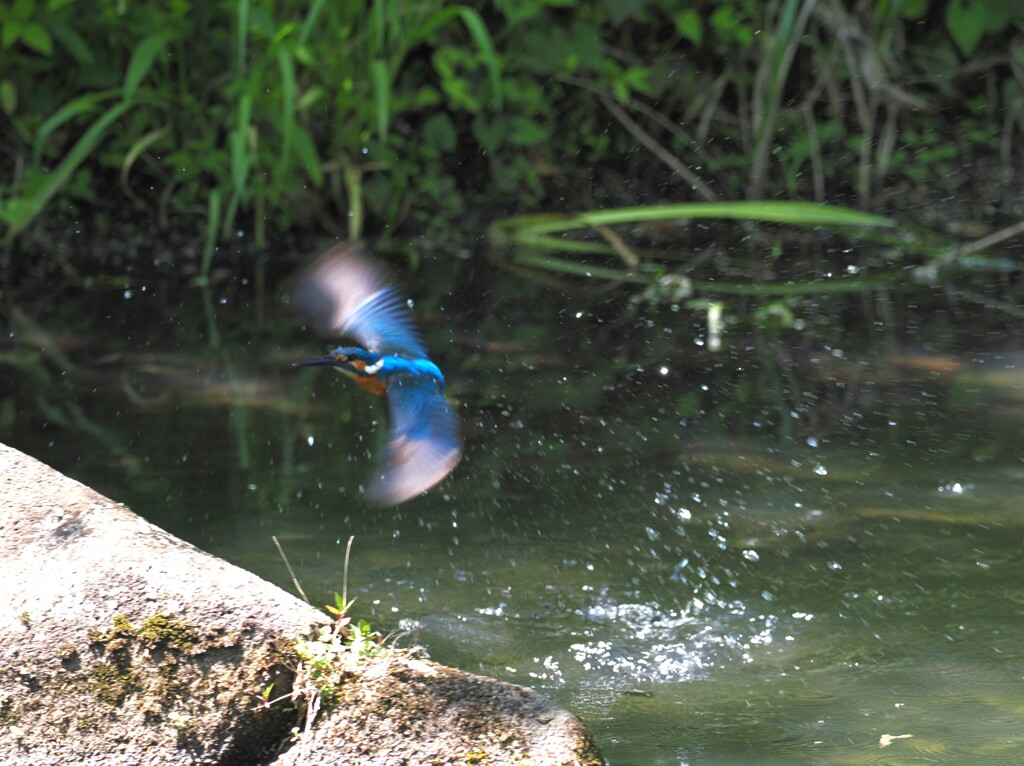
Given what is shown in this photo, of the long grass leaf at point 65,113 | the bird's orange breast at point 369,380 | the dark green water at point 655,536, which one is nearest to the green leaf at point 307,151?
the long grass leaf at point 65,113

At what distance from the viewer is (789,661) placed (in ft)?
7.52

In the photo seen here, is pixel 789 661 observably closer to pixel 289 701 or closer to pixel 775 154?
pixel 289 701

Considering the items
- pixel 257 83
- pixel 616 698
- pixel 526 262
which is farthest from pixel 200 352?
pixel 616 698

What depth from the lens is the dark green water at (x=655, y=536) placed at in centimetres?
213

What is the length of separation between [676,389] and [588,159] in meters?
2.61

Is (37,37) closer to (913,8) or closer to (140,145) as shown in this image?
(140,145)

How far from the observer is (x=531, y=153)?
6.12 metres

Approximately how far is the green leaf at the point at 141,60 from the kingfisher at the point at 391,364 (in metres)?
2.61

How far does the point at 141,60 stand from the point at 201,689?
372 cm

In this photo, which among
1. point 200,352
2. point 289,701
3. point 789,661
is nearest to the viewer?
point 289,701

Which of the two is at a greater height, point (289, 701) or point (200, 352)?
point (200, 352)

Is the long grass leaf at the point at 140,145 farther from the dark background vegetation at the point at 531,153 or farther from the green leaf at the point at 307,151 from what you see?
the green leaf at the point at 307,151

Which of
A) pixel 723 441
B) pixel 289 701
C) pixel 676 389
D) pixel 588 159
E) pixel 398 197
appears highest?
pixel 588 159

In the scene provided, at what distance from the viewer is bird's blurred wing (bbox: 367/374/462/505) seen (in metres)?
2.49
